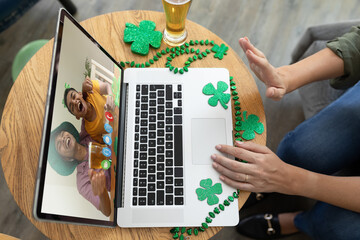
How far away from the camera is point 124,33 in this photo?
3.28 ft

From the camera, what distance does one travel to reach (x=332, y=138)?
98 centimetres

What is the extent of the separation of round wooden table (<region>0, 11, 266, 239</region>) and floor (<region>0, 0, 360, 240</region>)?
2.24 feet

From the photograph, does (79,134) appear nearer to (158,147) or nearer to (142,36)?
(158,147)

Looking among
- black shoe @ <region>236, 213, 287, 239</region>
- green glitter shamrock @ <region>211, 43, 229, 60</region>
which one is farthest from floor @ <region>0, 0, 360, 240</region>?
green glitter shamrock @ <region>211, 43, 229, 60</region>

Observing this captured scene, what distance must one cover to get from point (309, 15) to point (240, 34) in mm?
485

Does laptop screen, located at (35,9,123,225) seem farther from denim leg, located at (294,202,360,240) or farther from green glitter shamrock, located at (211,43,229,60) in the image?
denim leg, located at (294,202,360,240)

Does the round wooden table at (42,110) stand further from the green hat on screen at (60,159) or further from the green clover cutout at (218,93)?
the green hat on screen at (60,159)

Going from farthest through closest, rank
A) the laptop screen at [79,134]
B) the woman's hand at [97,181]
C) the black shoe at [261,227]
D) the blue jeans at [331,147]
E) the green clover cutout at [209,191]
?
1. the black shoe at [261,227]
2. the blue jeans at [331,147]
3. the green clover cutout at [209,191]
4. the woman's hand at [97,181]
5. the laptop screen at [79,134]

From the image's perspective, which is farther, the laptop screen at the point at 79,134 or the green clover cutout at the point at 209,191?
the green clover cutout at the point at 209,191

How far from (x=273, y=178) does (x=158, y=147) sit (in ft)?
1.21

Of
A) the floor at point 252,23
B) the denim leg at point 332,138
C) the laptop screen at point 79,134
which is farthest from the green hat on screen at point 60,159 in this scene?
the floor at point 252,23

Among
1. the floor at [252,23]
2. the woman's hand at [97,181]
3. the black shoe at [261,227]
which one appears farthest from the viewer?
the floor at [252,23]

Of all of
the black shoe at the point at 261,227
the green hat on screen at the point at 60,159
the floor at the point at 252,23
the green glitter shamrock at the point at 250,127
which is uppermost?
the floor at the point at 252,23

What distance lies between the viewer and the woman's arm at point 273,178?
83cm
